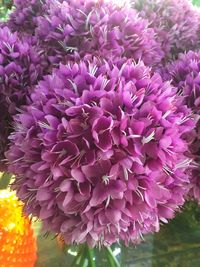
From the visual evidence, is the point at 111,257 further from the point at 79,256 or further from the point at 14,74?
the point at 14,74

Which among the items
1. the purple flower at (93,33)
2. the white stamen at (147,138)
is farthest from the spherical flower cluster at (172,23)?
the white stamen at (147,138)

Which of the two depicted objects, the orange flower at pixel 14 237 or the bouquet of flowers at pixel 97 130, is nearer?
the bouquet of flowers at pixel 97 130

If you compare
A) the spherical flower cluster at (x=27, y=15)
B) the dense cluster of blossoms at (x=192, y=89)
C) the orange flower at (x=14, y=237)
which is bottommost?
the orange flower at (x=14, y=237)

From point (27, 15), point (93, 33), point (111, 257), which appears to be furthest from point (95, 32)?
point (111, 257)

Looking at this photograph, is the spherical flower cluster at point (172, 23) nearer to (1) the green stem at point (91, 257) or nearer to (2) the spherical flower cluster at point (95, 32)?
(2) the spherical flower cluster at point (95, 32)

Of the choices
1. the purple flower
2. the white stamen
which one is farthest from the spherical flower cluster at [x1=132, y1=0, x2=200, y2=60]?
the white stamen
